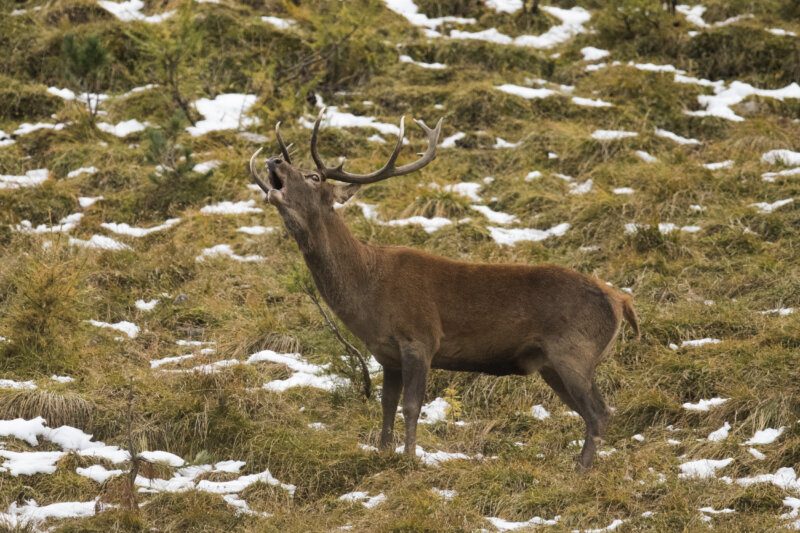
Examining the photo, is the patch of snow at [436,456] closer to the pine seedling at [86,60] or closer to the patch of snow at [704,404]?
the patch of snow at [704,404]

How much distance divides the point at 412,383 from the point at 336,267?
3.19 ft

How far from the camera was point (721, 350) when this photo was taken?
25.6 feet

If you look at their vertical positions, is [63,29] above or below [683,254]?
above

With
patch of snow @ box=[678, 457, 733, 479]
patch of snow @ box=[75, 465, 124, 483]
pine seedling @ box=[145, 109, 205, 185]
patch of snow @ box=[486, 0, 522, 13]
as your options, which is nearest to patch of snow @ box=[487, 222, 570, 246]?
pine seedling @ box=[145, 109, 205, 185]

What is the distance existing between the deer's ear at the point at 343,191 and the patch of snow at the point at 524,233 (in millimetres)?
3659

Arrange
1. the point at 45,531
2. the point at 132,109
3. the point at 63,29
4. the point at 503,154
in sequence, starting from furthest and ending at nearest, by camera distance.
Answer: the point at 63,29 < the point at 132,109 < the point at 503,154 < the point at 45,531

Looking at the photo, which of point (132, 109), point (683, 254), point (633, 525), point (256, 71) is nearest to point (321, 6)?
point (256, 71)

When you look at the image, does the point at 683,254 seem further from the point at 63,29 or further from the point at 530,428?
the point at 63,29

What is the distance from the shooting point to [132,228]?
10.9m

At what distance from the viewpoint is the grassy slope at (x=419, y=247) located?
5925mm

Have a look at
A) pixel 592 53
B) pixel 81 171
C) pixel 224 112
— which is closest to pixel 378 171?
pixel 81 171

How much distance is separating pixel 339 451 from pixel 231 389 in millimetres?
1192

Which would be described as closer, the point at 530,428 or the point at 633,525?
the point at 633,525

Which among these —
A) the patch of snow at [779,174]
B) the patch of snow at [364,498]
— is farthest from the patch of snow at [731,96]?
the patch of snow at [364,498]
